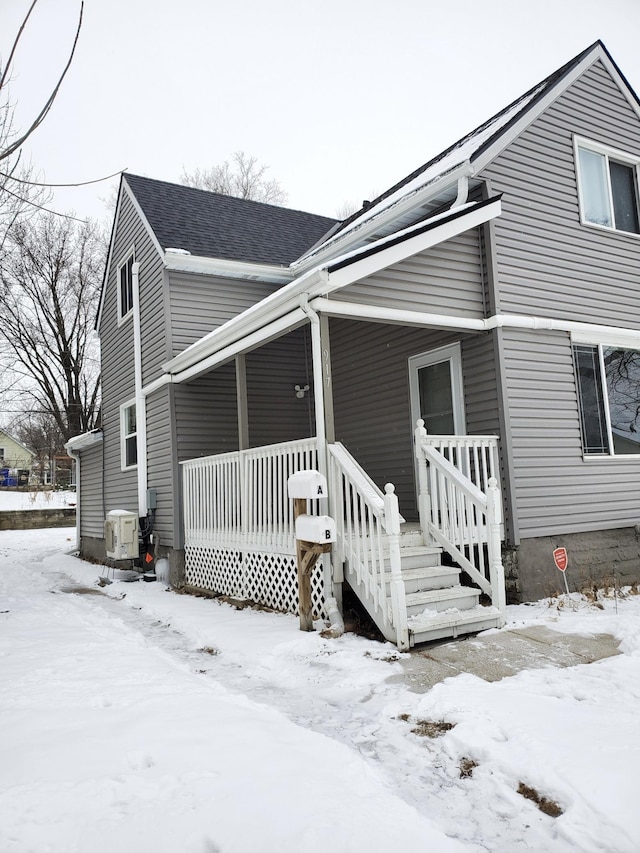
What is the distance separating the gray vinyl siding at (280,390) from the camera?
10.2 metres

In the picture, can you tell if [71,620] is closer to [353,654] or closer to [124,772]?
[353,654]

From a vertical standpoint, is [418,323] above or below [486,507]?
above

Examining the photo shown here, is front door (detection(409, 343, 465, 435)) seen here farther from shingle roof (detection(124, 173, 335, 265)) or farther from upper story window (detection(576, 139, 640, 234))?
shingle roof (detection(124, 173, 335, 265))

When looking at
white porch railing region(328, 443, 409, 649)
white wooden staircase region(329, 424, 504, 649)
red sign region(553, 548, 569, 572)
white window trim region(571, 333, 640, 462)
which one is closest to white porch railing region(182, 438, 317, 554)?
white porch railing region(328, 443, 409, 649)

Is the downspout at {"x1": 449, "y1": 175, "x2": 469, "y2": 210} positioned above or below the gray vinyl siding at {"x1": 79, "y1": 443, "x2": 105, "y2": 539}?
above

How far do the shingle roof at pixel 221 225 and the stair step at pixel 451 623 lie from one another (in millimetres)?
7077

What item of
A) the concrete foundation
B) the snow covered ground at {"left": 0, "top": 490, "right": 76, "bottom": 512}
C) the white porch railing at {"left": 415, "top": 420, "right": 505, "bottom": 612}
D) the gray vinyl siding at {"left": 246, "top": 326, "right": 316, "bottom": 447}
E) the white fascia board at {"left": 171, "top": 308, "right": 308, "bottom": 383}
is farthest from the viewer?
the snow covered ground at {"left": 0, "top": 490, "right": 76, "bottom": 512}

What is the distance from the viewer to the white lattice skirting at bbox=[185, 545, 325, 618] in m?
6.48

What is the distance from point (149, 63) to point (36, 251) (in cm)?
2339

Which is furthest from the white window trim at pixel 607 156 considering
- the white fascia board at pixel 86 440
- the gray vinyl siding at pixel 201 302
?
the white fascia board at pixel 86 440

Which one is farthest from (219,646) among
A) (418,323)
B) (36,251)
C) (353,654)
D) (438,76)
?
(36,251)

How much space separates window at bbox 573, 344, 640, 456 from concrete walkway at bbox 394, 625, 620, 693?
3.23 meters

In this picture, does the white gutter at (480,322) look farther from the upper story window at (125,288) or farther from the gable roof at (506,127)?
the upper story window at (125,288)

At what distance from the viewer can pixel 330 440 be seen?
5.87m
